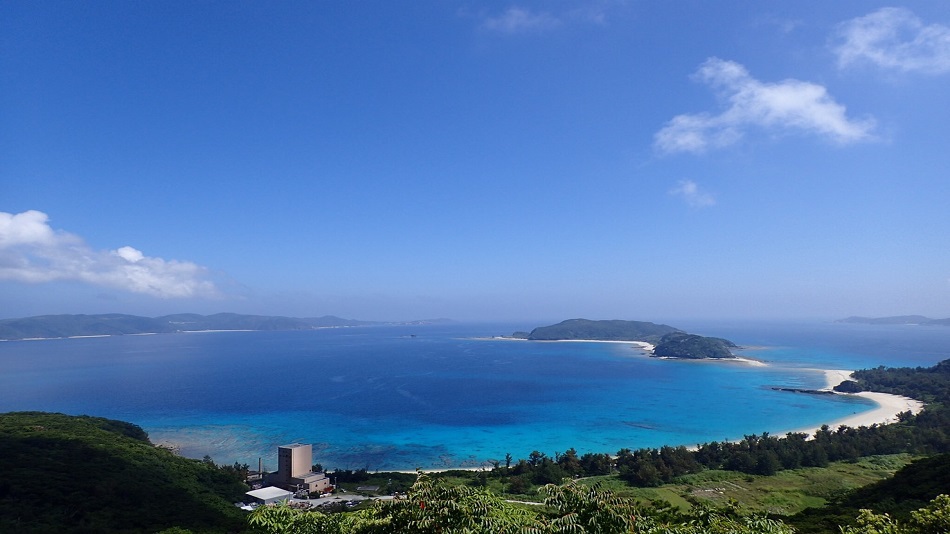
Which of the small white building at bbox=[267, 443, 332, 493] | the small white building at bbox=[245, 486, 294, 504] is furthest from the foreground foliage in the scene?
the small white building at bbox=[267, 443, 332, 493]

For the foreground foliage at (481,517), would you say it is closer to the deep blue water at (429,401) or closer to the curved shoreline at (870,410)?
the deep blue water at (429,401)

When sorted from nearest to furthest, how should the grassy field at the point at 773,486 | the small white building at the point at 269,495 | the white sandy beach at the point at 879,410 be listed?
1. the grassy field at the point at 773,486
2. the small white building at the point at 269,495
3. the white sandy beach at the point at 879,410

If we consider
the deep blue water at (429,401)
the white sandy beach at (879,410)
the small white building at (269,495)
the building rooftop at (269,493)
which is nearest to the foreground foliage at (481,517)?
the small white building at (269,495)

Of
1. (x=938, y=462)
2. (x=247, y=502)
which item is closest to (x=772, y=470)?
(x=938, y=462)

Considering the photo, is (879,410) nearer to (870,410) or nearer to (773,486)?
(870,410)

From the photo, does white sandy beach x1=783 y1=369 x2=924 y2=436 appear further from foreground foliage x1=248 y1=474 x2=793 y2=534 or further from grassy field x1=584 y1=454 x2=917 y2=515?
foreground foliage x1=248 y1=474 x2=793 y2=534
